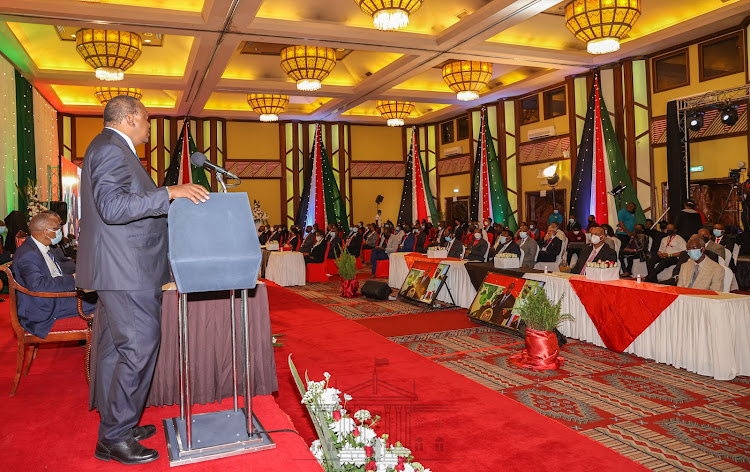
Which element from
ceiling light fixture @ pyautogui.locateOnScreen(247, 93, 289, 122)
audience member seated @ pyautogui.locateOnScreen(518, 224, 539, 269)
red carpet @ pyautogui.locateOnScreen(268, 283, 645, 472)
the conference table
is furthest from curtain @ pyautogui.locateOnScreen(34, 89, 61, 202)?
the conference table

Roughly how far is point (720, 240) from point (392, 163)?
42.5 feet

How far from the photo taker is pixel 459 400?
153 inches

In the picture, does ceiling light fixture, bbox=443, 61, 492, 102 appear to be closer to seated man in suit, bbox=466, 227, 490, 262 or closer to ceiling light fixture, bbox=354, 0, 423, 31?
seated man in suit, bbox=466, 227, 490, 262

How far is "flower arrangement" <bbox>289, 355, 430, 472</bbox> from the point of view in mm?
1531

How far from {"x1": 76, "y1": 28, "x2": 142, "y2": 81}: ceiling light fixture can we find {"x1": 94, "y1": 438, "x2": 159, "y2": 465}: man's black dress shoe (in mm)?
9006

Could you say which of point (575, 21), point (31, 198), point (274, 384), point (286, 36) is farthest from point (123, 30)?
point (274, 384)

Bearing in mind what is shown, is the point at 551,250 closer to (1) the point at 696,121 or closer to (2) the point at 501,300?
(2) the point at 501,300

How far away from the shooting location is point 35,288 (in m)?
3.60

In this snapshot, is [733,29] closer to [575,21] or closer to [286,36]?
[575,21]

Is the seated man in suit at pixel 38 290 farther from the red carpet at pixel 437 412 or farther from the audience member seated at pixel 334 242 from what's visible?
the audience member seated at pixel 334 242

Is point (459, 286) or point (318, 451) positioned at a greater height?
point (318, 451)

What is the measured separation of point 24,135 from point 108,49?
135 inches

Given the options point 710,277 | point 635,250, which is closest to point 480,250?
point 635,250

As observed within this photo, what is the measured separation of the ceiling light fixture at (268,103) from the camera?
1421 cm
